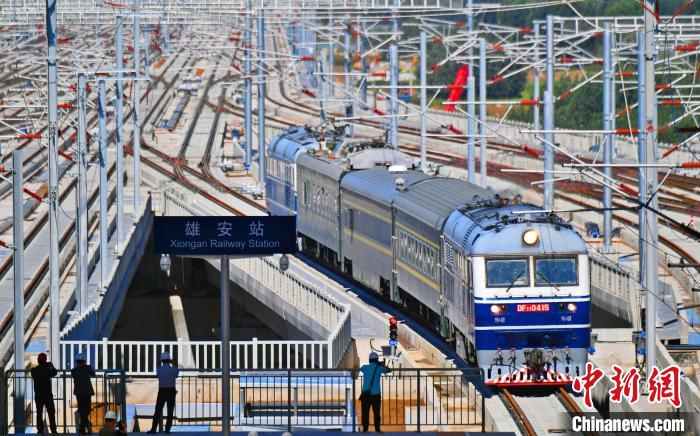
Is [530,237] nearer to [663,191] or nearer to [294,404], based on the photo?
[294,404]

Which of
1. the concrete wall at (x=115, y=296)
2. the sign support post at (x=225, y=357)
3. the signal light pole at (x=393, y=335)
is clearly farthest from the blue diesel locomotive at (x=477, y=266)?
the sign support post at (x=225, y=357)

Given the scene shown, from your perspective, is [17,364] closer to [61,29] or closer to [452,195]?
[452,195]

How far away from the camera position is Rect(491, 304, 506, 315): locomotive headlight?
30.4 metres

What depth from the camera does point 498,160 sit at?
293ft

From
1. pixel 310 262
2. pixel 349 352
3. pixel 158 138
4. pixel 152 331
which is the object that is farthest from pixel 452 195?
pixel 158 138

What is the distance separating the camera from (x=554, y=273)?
3066 cm

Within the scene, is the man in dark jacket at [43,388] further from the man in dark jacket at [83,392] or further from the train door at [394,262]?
the train door at [394,262]

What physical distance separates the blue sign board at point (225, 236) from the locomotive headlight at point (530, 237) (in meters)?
8.80

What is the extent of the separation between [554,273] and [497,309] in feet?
4.00

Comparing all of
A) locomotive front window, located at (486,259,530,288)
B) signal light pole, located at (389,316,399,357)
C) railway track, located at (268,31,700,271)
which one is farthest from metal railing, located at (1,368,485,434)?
railway track, located at (268,31,700,271)

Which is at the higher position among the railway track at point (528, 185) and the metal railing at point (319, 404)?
the metal railing at point (319, 404)

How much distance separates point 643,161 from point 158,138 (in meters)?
87.6

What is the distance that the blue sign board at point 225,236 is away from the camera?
22.6 m

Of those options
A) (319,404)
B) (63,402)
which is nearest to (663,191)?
(319,404)
